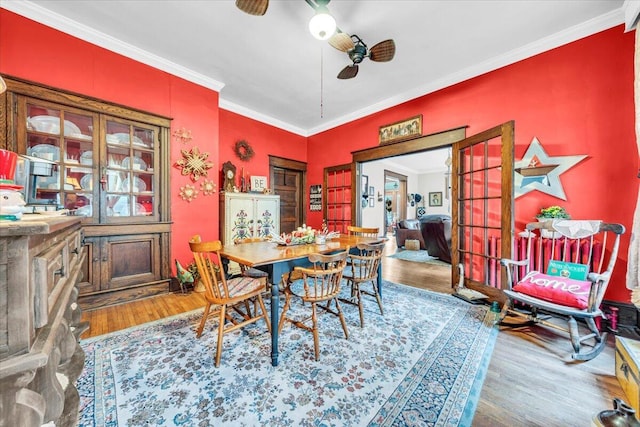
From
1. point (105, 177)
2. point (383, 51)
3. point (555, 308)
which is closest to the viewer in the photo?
point (555, 308)

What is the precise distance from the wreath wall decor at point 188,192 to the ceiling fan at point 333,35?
231cm

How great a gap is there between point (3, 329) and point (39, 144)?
2994 millimetres

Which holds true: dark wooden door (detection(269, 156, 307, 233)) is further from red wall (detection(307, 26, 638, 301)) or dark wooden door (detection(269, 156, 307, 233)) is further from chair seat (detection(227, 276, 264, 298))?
red wall (detection(307, 26, 638, 301))

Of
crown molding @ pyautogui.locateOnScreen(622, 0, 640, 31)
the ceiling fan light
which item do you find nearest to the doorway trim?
crown molding @ pyautogui.locateOnScreen(622, 0, 640, 31)

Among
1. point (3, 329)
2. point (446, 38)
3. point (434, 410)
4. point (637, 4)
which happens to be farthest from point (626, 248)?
point (3, 329)

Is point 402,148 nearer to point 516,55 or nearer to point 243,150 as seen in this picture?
point 516,55

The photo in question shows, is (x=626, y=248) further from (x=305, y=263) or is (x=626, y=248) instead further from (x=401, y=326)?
(x=305, y=263)

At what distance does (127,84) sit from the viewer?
2.83 m

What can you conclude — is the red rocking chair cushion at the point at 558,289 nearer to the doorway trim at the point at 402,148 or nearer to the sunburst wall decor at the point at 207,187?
the doorway trim at the point at 402,148

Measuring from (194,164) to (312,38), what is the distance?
223 centimetres

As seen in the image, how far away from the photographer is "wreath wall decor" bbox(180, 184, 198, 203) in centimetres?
327

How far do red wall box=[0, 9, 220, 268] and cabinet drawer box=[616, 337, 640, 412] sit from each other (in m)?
4.03

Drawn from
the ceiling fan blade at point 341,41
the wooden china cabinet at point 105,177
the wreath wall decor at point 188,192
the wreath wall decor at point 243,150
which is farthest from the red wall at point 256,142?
the ceiling fan blade at point 341,41

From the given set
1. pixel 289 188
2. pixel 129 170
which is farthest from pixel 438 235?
pixel 129 170
